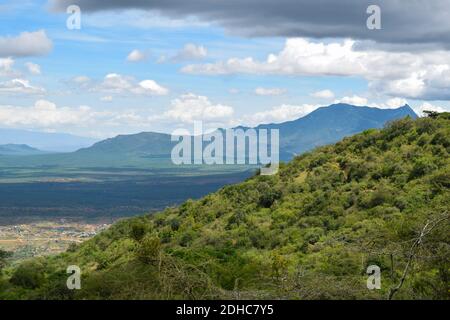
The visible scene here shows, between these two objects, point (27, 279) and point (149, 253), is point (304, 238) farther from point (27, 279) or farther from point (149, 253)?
point (149, 253)

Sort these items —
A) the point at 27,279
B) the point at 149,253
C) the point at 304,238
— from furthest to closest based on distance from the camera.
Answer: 1. the point at 304,238
2. the point at 27,279
3. the point at 149,253

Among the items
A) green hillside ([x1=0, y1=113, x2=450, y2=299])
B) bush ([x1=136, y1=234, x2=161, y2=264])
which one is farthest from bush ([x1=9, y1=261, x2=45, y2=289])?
bush ([x1=136, y1=234, x2=161, y2=264])

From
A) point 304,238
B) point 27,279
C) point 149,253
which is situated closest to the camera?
point 149,253

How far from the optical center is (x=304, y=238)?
97.8 feet

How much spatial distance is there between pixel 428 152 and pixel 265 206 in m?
10.5

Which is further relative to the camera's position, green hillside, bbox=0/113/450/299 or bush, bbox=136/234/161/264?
bush, bbox=136/234/161/264

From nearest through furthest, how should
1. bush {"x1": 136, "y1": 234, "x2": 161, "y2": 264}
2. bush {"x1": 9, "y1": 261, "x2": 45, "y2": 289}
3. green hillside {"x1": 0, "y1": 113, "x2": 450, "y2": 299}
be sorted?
1. green hillside {"x1": 0, "y1": 113, "x2": 450, "y2": 299}
2. bush {"x1": 136, "y1": 234, "x2": 161, "y2": 264}
3. bush {"x1": 9, "y1": 261, "x2": 45, "y2": 289}

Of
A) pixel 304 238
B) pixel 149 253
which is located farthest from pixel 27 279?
pixel 149 253

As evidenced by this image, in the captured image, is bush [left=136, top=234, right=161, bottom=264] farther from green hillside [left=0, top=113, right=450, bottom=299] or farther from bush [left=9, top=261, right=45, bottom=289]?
bush [left=9, top=261, right=45, bottom=289]

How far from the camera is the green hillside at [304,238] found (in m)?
9.29

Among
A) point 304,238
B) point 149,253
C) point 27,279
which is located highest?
point 149,253

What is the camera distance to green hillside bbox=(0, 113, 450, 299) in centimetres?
929

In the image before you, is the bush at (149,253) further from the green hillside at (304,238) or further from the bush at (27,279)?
the bush at (27,279)
